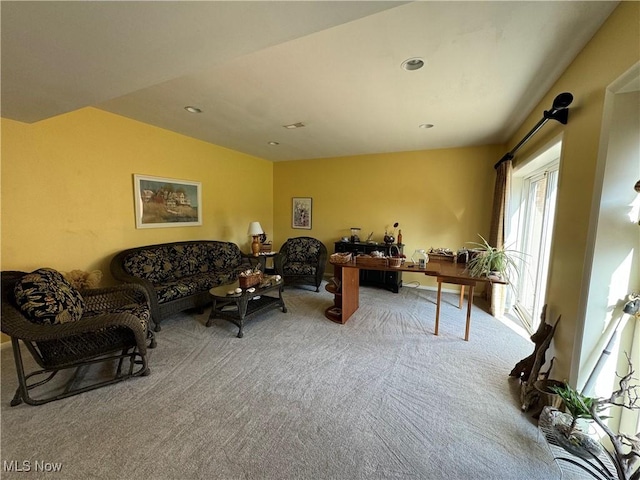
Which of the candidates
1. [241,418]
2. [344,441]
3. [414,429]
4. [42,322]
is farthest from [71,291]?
[414,429]

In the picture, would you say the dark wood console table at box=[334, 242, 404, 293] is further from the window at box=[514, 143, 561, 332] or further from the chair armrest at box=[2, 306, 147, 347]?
the chair armrest at box=[2, 306, 147, 347]

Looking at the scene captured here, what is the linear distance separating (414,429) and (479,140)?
4025mm

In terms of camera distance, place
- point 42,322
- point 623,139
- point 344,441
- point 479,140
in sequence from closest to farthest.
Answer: point 623,139
point 344,441
point 42,322
point 479,140

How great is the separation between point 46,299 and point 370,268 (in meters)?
2.89

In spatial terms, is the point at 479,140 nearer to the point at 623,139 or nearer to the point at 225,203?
the point at 623,139

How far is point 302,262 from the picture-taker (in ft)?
15.8

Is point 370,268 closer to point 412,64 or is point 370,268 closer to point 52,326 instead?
point 412,64

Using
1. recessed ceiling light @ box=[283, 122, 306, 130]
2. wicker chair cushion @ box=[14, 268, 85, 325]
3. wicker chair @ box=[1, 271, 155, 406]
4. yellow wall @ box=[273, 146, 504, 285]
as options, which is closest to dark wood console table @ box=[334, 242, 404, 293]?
yellow wall @ box=[273, 146, 504, 285]

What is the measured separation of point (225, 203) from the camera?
4.65m

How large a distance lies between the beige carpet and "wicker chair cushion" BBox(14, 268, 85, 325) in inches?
23.9

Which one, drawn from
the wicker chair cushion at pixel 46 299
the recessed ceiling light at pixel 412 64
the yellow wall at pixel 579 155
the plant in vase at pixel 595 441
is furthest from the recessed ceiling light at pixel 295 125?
the plant in vase at pixel 595 441

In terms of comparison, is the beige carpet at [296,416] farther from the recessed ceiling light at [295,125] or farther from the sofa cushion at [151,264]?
the recessed ceiling light at [295,125]

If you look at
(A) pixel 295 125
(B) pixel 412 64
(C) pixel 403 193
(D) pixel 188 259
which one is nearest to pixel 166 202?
(D) pixel 188 259

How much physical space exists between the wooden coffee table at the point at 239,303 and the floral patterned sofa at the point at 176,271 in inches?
15.0
